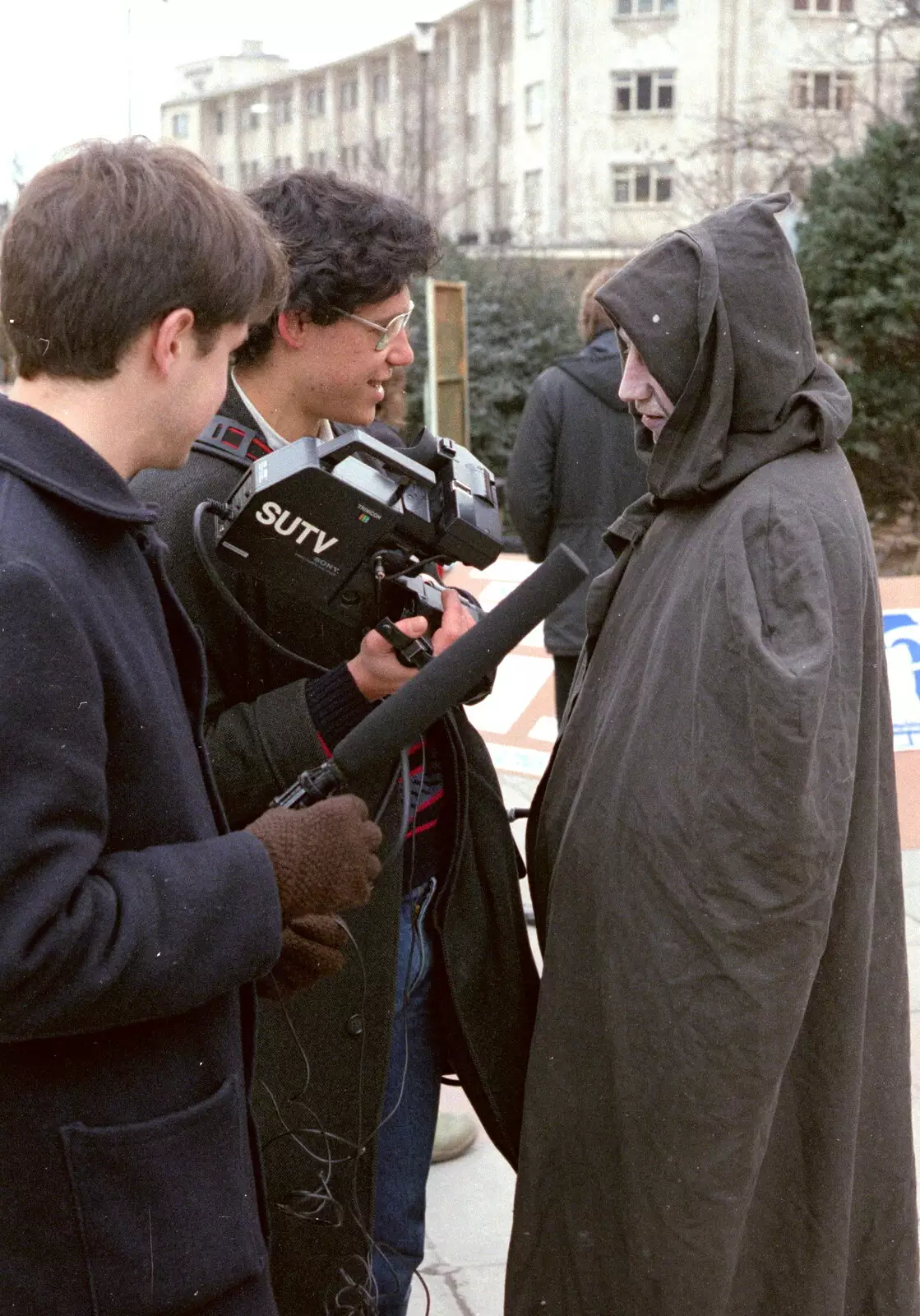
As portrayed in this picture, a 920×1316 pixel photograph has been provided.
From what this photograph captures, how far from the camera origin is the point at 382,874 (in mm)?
2152

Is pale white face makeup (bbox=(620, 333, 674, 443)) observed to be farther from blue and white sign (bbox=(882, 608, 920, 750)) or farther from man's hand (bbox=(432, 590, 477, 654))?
blue and white sign (bbox=(882, 608, 920, 750))

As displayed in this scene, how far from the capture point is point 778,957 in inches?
78.2

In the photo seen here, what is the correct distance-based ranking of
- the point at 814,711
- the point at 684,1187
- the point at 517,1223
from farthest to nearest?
1. the point at 517,1223
2. the point at 684,1187
3. the point at 814,711

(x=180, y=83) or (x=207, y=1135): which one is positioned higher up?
(x=180, y=83)

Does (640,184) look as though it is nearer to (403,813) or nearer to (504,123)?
(504,123)

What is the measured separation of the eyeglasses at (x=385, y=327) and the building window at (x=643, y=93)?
40.2 meters

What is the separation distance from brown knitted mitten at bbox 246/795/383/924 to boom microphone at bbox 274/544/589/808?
95 mm

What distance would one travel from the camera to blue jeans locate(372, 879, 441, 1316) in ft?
7.43

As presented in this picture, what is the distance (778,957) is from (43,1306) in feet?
3.24

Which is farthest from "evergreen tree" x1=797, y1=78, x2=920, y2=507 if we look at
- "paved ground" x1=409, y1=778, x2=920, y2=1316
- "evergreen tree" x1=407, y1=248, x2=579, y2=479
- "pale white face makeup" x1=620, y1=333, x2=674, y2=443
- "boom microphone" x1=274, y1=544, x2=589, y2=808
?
"boom microphone" x1=274, y1=544, x2=589, y2=808

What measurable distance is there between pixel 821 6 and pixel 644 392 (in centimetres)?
4070

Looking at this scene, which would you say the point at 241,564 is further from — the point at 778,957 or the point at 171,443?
the point at 778,957

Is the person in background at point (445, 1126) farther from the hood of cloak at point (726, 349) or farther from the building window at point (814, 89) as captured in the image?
the building window at point (814, 89)

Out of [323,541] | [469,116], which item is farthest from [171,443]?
[469,116]
